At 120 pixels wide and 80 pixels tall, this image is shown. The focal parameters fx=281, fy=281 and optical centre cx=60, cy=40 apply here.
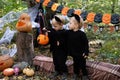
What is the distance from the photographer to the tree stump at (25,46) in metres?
6.45

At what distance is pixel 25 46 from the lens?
21.2 feet

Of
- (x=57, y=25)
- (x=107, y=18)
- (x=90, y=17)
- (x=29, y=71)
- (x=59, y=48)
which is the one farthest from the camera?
(x=90, y=17)

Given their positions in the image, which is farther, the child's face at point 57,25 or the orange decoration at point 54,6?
the orange decoration at point 54,6

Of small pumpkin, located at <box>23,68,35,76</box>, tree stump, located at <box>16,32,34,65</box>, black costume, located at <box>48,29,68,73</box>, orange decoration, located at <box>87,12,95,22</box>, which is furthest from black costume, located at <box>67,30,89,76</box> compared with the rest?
orange decoration, located at <box>87,12,95,22</box>

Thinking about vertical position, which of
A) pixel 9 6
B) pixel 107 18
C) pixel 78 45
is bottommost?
pixel 78 45

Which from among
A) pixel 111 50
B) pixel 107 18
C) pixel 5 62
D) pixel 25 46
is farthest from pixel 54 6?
pixel 5 62

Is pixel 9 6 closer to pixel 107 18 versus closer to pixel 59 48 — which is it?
pixel 107 18

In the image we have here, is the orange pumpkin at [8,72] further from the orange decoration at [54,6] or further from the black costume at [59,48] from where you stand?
the orange decoration at [54,6]

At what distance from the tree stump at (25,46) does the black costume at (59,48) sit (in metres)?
0.89

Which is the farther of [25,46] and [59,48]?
[25,46]

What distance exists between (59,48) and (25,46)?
1118 mm

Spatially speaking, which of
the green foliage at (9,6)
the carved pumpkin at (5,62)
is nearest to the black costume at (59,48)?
the carved pumpkin at (5,62)

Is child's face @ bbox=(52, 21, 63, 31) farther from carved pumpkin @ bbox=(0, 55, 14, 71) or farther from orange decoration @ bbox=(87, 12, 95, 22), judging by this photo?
orange decoration @ bbox=(87, 12, 95, 22)

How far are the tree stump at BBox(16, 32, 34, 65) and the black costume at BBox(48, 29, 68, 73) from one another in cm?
89
